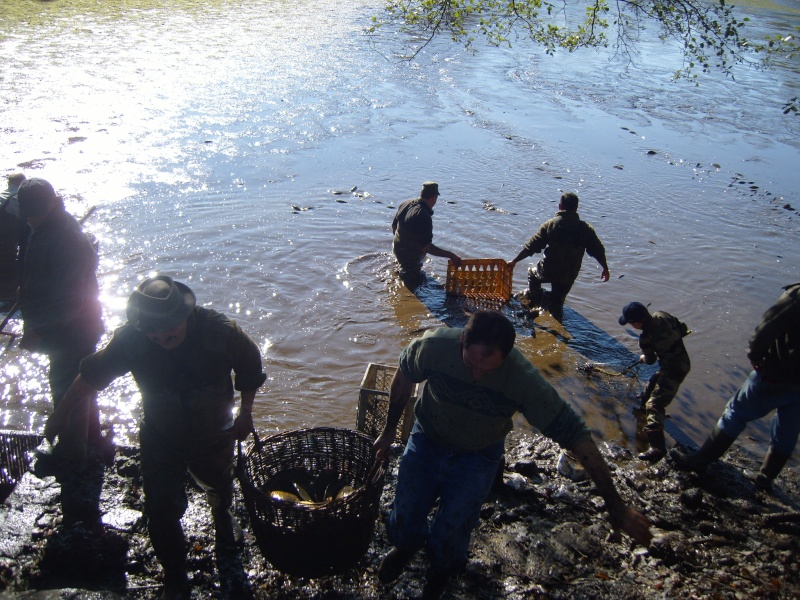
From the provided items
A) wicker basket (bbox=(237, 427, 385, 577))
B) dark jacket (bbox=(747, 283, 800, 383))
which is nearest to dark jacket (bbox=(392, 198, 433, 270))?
dark jacket (bbox=(747, 283, 800, 383))

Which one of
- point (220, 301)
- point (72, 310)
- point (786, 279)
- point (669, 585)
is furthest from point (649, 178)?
point (72, 310)

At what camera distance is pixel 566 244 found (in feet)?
26.6

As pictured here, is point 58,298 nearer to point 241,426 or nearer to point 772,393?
point 241,426

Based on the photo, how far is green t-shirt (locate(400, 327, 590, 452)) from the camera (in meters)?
3.40

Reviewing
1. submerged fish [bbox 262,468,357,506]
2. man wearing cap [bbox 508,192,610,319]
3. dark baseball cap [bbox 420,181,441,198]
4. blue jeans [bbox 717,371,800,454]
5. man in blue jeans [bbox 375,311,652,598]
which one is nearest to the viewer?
man in blue jeans [bbox 375,311,652,598]

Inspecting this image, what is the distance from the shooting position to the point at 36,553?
13.2ft

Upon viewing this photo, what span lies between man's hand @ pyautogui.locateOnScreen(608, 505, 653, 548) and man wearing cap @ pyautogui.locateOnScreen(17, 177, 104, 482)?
11.3 ft

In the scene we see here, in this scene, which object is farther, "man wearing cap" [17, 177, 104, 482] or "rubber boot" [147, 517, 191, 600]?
"man wearing cap" [17, 177, 104, 482]

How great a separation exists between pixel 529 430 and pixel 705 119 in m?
17.1

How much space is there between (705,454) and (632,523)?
7.93ft

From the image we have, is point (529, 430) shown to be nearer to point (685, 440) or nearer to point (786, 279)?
point (685, 440)

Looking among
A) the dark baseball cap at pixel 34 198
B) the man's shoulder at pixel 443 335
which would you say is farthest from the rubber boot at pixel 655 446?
the dark baseball cap at pixel 34 198

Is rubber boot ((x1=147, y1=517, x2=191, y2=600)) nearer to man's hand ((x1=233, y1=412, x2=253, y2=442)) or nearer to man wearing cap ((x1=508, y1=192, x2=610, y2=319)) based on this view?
man's hand ((x1=233, y1=412, x2=253, y2=442))

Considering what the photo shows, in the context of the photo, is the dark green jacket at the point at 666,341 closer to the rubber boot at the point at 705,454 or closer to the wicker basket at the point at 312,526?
the rubber boot at the point at 705,454
